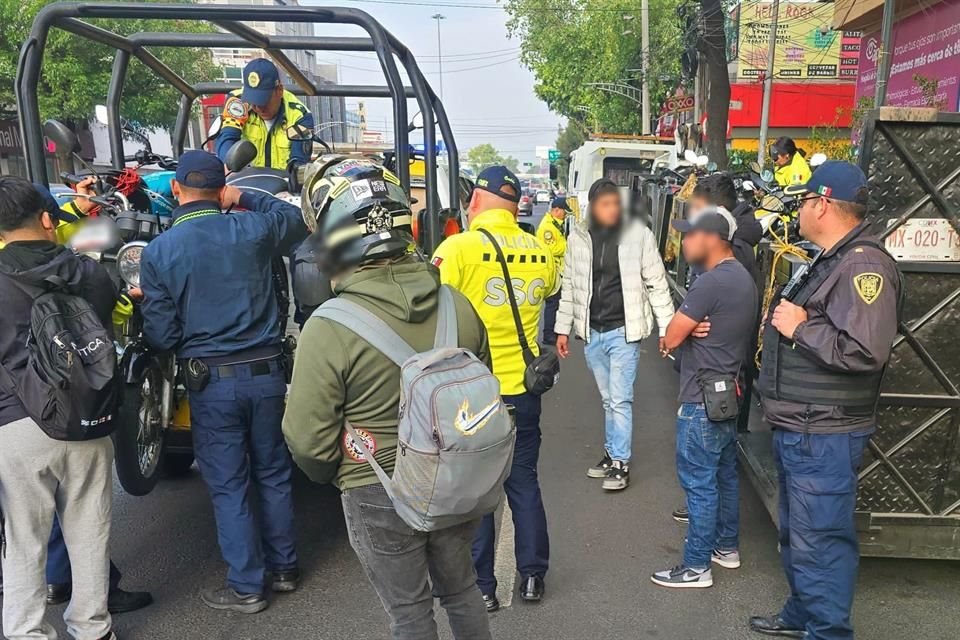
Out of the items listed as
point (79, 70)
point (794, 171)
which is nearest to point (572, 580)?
point (794, 171)

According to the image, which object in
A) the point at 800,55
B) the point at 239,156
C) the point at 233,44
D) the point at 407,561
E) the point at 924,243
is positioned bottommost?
the point at 407,561

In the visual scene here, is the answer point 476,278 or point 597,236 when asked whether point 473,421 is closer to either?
point 476,278

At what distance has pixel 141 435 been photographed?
3.32 metres

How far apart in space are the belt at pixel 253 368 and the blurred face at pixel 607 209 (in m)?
2.15

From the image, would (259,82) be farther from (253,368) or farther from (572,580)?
(572,580)

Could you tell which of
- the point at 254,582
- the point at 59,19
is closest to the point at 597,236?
the point at 254,582

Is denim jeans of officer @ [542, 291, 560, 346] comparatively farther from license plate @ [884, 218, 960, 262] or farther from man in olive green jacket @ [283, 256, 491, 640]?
man in olive green jacket @ [283, 256, 491, 640]

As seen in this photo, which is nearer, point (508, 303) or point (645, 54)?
point (508, 303)

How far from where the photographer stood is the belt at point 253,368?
10.4 feet

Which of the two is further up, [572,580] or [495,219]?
[495,219]

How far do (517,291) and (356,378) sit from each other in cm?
127

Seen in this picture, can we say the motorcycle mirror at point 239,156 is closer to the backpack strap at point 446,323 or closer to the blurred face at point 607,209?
the backpack strap at point 446,323

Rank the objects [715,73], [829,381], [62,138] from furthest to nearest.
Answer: [715,73] → [62,138] → [829,381]

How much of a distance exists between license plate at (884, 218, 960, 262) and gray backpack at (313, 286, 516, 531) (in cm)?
198
